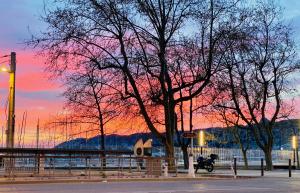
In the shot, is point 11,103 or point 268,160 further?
point 268,160

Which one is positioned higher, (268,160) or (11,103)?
(11,103)

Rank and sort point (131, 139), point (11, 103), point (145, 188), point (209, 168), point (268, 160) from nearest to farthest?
point (145, 188), point (11, 103), point (209, 168), point (268, 160), point (131, 139)

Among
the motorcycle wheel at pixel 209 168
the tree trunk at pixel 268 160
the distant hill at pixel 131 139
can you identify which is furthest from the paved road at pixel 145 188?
the distant hill at pixel 131 139

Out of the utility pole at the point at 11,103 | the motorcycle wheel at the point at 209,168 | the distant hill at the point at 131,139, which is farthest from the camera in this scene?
the distant hill at the point at 131,139

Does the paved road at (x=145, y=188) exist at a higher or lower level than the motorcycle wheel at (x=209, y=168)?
lower

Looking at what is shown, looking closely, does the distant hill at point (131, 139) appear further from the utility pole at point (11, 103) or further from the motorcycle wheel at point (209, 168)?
the utility pole at point (11, 103)

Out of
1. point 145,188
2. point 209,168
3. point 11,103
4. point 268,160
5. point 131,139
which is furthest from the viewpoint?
point 131,139

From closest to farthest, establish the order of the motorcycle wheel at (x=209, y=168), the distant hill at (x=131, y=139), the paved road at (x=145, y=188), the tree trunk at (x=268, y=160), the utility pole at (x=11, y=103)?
the paved road at (x=145, y=188), the utility pole at (x=11, y=103), the motorcycle wheel at (x=209, y=168), the tree trunk at (x=268, y=160), the distant hill at (x=131, y=139)

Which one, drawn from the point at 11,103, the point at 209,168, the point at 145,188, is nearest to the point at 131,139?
the point at 209,168

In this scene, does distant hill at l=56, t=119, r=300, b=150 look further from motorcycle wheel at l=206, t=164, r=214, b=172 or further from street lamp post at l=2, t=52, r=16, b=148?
street lamp post at l=2, t=52, r=16, b=148

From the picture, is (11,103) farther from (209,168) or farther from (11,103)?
(209,168)

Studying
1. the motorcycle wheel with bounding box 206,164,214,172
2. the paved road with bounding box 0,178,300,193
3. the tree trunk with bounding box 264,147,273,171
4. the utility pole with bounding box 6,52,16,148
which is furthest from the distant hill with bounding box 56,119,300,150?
the paved road with bounding box 0,178,300,193

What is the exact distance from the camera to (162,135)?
1560 inches

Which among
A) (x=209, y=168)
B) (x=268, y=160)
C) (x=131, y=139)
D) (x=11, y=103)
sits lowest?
(x=209, y=168)
